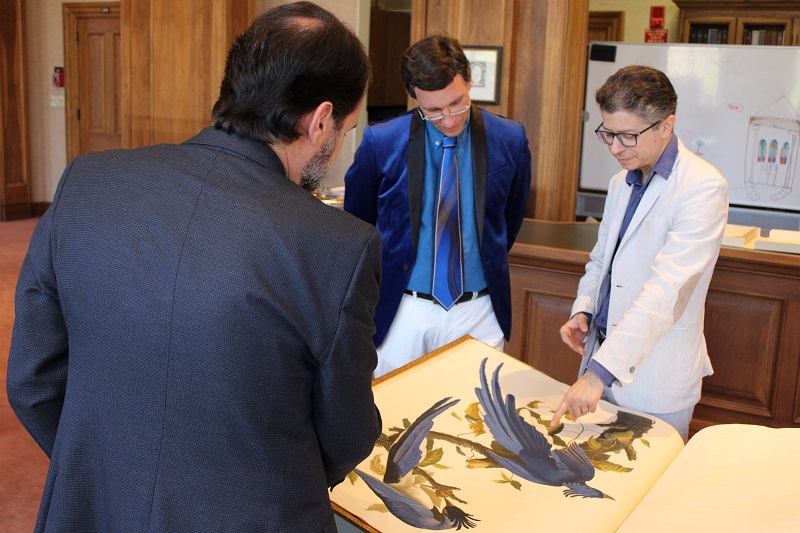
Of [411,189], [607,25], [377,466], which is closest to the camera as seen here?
[377,466]

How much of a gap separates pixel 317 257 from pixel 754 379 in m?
3.11

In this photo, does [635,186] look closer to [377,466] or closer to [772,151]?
[377,466]

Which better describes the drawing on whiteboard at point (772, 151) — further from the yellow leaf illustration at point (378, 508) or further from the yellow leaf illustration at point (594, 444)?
the yellow leaf illustration at point (378, 508)

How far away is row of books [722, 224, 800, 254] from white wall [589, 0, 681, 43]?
587 cm

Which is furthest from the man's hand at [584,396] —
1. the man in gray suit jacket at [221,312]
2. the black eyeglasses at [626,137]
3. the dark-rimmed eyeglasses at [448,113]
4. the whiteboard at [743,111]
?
the whiteboard at [743,111]

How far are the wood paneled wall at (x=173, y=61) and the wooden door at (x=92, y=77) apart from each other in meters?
2.19

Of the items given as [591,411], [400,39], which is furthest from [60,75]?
[591,411]

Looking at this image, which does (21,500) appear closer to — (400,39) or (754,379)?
(754,379)

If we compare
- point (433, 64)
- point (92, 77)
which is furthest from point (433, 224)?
point (92, 77)

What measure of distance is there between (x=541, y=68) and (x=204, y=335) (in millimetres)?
5407

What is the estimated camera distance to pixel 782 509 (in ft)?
5.51

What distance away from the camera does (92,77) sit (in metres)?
10.5

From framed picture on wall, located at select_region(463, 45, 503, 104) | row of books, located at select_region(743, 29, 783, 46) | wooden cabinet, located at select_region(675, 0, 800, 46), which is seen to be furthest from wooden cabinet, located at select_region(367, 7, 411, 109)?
row of books, located at select_region(743, 29, 783, 46)

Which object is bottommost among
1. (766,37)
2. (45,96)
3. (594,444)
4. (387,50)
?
(594,444)
